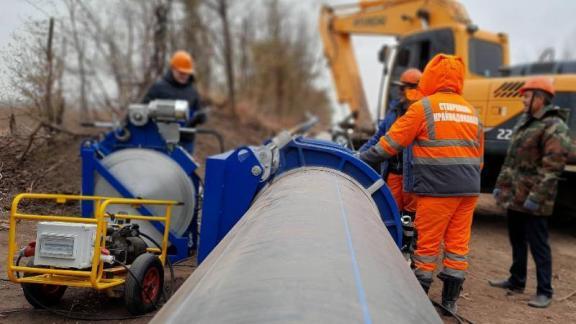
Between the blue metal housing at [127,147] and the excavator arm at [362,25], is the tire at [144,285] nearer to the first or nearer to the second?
the blue metal housing at [127,147]

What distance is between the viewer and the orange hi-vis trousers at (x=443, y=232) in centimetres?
465

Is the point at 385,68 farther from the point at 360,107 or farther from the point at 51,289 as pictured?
the point at 51,289

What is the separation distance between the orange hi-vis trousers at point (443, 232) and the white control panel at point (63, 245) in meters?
2.43

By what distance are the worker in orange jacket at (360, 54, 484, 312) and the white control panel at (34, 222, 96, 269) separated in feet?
7.17

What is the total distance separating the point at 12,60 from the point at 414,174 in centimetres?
315

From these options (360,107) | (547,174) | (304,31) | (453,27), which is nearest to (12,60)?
(547,174)

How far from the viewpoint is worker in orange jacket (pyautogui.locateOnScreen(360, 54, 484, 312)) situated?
4.63 m

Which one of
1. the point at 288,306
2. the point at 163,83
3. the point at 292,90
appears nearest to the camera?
the point at 288,306

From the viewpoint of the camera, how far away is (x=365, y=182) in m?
4.63

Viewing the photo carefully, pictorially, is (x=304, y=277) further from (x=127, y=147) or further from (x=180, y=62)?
(x=180, y=62)

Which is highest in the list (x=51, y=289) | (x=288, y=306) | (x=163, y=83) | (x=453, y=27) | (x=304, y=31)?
(x=304, y=31)

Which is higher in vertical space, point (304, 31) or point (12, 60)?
point (304, 31)

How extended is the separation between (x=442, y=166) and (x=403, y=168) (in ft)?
1.94

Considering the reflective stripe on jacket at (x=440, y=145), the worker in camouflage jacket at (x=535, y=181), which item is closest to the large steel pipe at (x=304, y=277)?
the reflective stripe on jacket at (x=440, y=145)
